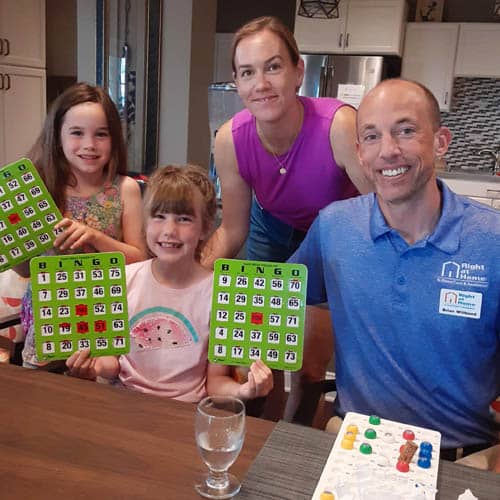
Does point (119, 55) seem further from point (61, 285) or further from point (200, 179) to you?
point (61, 285)

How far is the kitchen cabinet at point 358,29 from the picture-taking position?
4.47 metres

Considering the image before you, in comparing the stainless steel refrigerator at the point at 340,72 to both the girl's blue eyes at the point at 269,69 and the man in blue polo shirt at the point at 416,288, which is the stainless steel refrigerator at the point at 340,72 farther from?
the man in blue polo shirt at the point at 416,288

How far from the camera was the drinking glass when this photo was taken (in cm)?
87

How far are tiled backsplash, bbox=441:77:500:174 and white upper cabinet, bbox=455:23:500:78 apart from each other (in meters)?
0.31

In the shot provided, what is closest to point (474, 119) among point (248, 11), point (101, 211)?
point (248, 11)

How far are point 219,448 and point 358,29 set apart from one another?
4302 millimetres

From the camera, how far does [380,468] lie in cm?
90

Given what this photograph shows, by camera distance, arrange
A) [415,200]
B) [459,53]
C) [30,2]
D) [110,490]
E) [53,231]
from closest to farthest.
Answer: [110,490], [415,200], [53,231], [30,2], [459,53]

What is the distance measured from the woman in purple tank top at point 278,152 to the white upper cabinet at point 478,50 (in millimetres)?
3249

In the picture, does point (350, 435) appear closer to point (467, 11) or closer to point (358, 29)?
point (358, 29)

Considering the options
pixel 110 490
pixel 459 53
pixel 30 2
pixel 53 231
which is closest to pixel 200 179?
pixel 53 231

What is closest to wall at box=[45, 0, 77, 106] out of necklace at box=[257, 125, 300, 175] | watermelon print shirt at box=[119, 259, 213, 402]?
necklace at box=[257, 125, 300, 175]

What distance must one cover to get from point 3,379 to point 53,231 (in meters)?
0.43

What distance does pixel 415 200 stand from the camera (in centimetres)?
131
